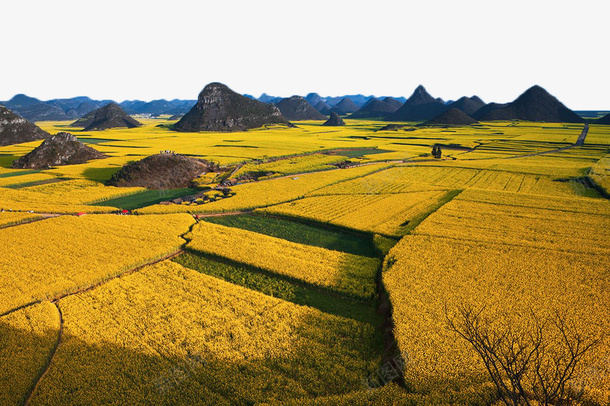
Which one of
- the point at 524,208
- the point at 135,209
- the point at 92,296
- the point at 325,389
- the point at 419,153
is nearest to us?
the point at 325,389

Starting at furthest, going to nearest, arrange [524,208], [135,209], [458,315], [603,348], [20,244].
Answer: [135,209] → [524,208] → [20,244] → [458,315] → [603,348]

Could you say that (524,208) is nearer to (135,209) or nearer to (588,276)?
(588,276)

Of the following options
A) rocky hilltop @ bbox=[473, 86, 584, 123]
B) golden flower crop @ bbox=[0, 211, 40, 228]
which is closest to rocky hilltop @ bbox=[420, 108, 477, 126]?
rocky hilltop @ bbox=[473, 86, 584, 123]

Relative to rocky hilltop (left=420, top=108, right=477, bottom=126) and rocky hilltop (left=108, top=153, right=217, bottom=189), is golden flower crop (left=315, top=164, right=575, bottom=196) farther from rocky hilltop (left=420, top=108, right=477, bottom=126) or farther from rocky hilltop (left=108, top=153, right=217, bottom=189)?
rocky hilltop (left=420, top=108, right=477, bottom=126)

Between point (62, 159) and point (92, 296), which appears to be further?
point (62, 159)

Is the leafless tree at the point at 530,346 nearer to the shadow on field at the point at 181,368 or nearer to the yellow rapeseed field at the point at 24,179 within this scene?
the shadow on field at the point at 181,368

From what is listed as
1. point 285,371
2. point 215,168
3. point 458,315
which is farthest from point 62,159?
point 458,315
